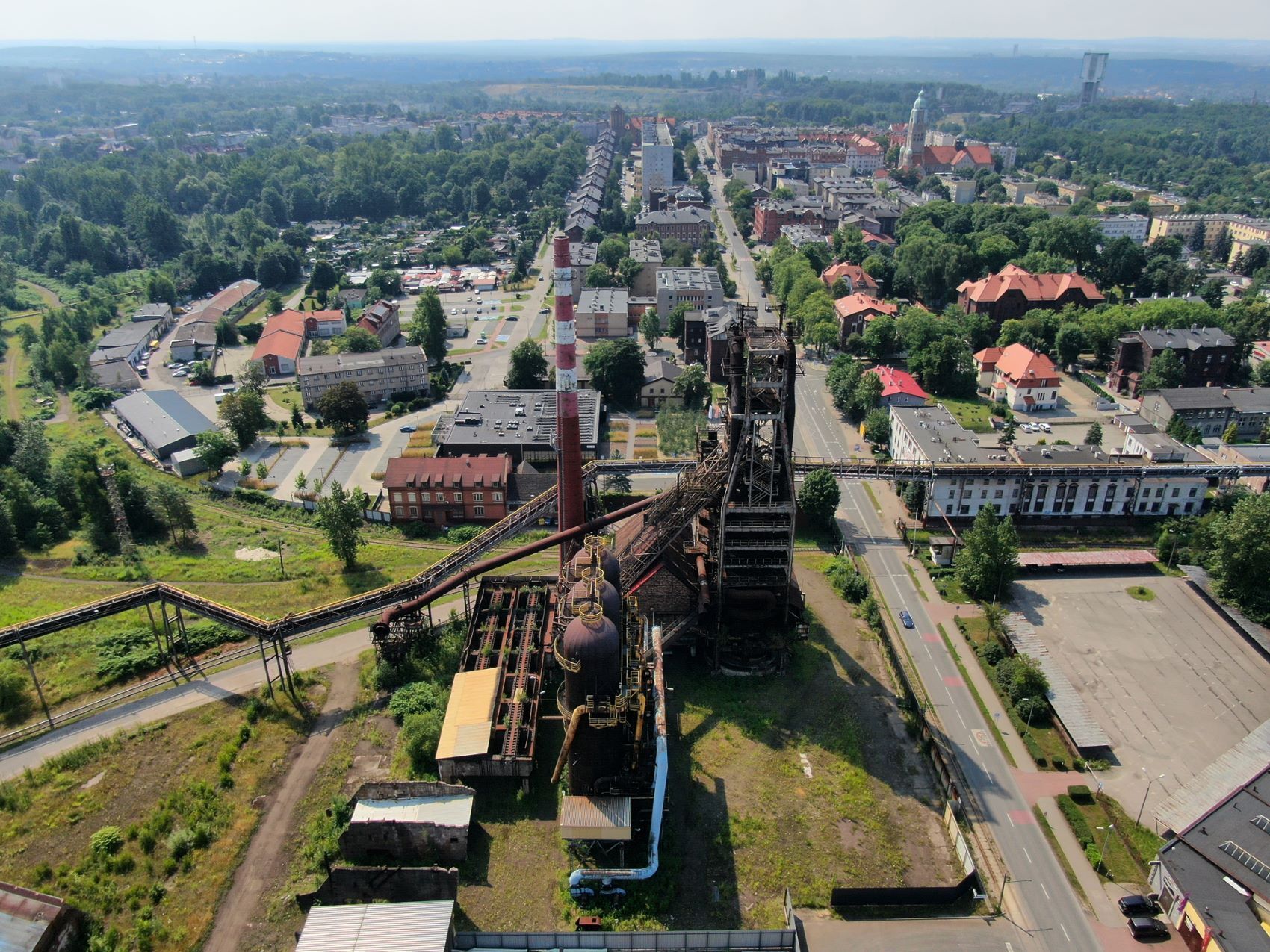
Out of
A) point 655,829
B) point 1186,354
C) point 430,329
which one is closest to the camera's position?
point 655,829

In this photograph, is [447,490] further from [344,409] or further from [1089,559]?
[1089,559]

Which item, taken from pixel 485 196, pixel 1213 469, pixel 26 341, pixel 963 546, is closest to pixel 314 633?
pixel 963 546

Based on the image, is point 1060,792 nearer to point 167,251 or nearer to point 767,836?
point 767,836

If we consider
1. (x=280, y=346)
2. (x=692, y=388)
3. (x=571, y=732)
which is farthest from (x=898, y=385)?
(x=280, y=346)

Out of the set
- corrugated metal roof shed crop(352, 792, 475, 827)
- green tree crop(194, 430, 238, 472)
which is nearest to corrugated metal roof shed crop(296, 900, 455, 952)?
corrugated metal roof shed crop(352, 792, 475, 827)

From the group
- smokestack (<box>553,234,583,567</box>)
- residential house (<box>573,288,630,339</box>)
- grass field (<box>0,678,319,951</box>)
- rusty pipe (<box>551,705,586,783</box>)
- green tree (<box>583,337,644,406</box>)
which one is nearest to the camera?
grass field (<box>0,678,319,951</box>)

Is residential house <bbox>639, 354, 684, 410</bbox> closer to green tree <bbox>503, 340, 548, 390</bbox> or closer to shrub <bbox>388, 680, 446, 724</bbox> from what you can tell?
green tree <bbox>503, 340, 548, 390</bbox>
